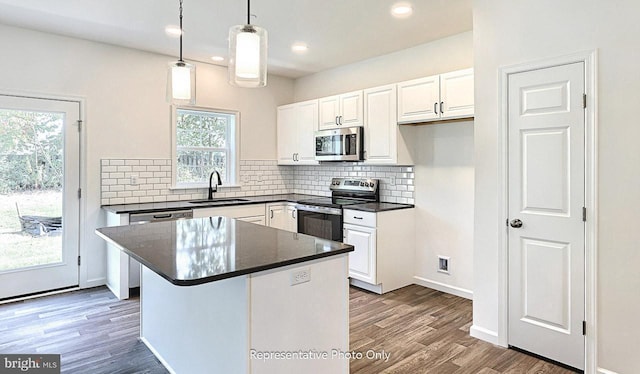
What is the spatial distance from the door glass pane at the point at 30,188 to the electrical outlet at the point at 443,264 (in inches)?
154

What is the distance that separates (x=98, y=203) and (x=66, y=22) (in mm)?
1765

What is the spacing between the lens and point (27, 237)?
3799mm

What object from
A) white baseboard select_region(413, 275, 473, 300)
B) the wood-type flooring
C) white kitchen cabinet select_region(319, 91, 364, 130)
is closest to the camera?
the wood-type flooring

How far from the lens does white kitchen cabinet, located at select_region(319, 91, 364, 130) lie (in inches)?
173

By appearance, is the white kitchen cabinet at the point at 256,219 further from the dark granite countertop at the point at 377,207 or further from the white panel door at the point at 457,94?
the white panel door at the point at 457,94

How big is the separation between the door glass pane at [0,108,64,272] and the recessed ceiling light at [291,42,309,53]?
2454 mm

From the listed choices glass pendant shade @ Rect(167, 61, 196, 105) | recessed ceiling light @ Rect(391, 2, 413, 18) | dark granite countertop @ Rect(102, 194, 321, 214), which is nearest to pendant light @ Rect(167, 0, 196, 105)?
glass pendant shade @ Rect(167, 61, 196, 105)

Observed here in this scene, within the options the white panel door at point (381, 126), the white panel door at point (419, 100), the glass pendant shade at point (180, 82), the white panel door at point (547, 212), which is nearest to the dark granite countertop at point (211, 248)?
the glass pendant shade at point (180, 82)

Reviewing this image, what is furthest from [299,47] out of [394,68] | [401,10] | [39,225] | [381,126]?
[39,225]

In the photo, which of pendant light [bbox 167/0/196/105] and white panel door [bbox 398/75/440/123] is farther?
white panel door [bbox 398/75/440/123]

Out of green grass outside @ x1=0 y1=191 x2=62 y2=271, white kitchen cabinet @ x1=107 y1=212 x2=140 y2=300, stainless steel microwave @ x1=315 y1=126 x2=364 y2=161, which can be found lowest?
white kitchen cabinet @ x1=107 y1=212 x2=140 y2=300

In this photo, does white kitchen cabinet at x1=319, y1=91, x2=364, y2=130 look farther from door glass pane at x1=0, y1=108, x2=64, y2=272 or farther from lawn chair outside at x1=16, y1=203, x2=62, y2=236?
lawn chair outside at x1=16, y1=203, x2=62, y2=236

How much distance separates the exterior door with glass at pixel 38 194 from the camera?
367cm

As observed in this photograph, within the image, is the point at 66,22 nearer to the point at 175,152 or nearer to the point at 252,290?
the point at 175,152
